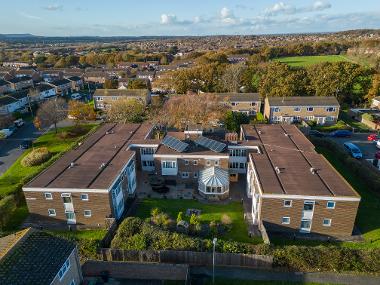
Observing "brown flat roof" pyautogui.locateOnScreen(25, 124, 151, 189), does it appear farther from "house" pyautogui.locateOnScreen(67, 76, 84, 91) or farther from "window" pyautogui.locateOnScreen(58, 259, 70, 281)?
"house" pyautogui.locateOnScreen(67, 76, 84, 91)

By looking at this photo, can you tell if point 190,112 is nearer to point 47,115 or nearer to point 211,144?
point 211,144

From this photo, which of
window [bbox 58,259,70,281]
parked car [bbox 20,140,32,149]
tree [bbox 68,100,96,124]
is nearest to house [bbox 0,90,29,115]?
tree [bbox 68,100,96,124]

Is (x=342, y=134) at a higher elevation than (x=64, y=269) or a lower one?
lower

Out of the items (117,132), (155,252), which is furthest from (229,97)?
(155,252)

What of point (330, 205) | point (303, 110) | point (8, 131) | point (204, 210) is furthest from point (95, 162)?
point (303, 110)

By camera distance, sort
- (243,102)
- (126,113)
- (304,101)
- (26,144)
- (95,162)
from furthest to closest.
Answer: (243,102) → (304,101) → (126,113) → (26,144) → (95,162)

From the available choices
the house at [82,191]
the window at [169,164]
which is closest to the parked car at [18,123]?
the house at [82,191]
